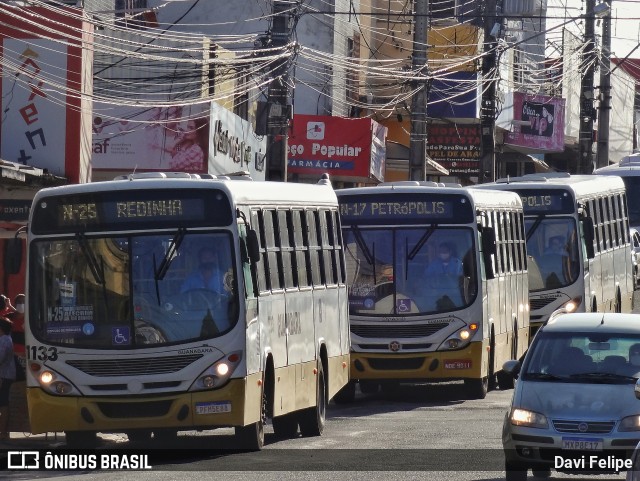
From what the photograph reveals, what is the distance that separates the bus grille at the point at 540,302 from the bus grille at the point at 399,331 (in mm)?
6937

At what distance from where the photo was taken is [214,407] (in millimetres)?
15281

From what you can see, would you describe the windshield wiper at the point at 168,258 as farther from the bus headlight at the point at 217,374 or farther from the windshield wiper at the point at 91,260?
the bus headlight at the point at 217,374

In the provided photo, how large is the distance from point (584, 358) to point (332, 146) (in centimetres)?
2963

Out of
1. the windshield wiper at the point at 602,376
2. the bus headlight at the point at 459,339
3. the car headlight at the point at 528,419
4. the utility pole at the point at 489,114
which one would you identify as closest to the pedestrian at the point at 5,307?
the bus headlight at the point at 459,339

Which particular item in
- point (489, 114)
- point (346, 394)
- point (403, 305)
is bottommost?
point (346, 394)

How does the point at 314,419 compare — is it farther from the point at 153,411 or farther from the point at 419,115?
the point at 419,115

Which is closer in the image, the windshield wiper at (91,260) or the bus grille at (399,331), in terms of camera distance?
the windshield wiper at (91,260)

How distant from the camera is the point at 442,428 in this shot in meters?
18.8

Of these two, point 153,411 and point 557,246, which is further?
point 557,246

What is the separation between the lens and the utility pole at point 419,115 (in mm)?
35125

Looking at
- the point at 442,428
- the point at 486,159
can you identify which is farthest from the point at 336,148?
the point at 442,428

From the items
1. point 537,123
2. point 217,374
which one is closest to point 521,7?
point 537,123

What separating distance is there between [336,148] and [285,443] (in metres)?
26.3

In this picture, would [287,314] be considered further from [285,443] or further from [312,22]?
[312,22]
